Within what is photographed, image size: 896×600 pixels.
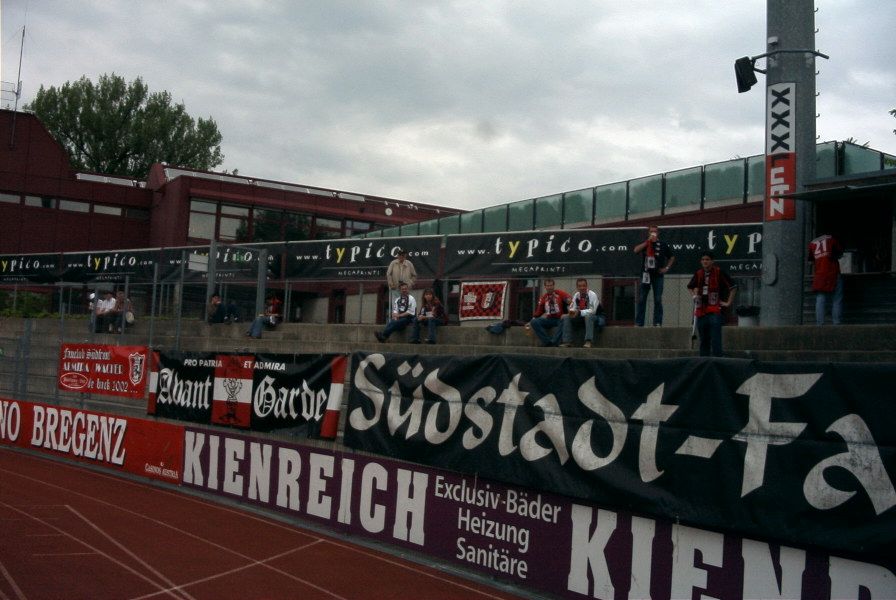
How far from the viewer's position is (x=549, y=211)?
81.4 feet

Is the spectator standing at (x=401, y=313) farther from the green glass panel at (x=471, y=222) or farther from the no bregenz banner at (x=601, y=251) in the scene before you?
the green glass panel at (x=471, y=222)

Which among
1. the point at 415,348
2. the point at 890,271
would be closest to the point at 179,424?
the point at 415,348

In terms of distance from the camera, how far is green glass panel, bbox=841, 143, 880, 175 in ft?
57.4

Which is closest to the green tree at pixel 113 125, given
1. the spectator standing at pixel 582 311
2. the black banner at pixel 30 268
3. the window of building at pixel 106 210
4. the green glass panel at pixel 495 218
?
the window of building at pixel 106 210

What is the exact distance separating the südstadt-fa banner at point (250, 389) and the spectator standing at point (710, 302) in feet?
15.1

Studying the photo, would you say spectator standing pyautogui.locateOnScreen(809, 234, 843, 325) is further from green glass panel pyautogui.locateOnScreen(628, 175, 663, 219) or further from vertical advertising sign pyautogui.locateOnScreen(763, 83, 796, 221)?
green glass panel pyautogui.locateOnScreen(628, 175, 663, 219)

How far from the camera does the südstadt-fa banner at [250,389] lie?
466 inches

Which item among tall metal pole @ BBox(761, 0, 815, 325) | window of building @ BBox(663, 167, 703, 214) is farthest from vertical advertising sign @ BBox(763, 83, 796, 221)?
window of building @ BBox(663, 167, 703, 214)

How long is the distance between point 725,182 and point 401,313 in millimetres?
9871

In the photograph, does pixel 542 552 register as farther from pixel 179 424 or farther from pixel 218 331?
pixel 218 331

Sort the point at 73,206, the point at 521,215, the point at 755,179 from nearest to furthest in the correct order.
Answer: the point at 755,179 → the point at 521,215 → the point at 73,206

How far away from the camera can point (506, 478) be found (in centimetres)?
891

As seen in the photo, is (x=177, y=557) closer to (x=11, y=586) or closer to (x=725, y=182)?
(x=11, y=586)

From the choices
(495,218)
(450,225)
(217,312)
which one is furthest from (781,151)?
(450,225)
